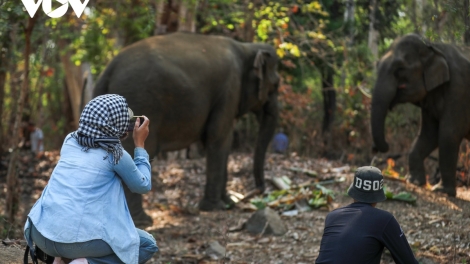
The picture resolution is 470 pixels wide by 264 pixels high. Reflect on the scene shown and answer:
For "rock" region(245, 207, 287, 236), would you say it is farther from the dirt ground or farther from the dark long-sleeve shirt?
the dark long-sleeve shirt

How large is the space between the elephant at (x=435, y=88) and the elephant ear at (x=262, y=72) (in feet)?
6.52

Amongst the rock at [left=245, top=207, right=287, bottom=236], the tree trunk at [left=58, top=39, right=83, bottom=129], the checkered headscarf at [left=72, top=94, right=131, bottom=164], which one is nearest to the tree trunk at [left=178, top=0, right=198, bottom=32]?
the tree trunk at [left=58, top=39, right=83, bottom=129]

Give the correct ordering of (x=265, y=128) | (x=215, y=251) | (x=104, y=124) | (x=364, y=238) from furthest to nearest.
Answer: (x=265, y=128), (x=215, y=251), (x=364, y=238), (x=104, y=124)

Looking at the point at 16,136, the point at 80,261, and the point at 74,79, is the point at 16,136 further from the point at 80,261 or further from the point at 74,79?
the point at 74,79

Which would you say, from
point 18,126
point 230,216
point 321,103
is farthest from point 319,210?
point 321,103

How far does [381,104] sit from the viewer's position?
Answer: 38.9ft

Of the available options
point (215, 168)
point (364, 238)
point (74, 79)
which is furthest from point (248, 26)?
point (364, 238)

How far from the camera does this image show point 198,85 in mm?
11516

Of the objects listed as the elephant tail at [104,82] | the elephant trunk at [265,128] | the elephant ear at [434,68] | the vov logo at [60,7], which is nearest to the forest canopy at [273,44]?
the elephant ear at [434,68]

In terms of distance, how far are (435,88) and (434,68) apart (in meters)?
0.37

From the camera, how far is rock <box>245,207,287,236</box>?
9883 mm

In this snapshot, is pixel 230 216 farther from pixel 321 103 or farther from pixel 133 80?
pixel 321 103

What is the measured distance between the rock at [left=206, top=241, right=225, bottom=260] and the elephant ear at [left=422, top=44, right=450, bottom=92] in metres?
4.55

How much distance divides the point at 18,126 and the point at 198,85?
274 cm
